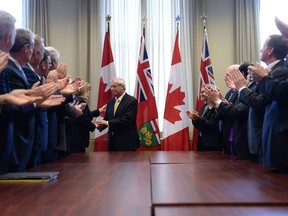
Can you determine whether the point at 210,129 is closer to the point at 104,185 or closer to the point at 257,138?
the point at 257,138

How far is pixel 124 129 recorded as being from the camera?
16.5 ft

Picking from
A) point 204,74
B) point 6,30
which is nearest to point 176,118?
point 204,74

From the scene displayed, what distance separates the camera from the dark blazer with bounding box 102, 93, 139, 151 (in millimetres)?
4949

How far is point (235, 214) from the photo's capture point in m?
1.02

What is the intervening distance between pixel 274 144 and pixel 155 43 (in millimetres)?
4794

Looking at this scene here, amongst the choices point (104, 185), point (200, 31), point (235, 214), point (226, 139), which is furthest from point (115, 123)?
point (235, 214)

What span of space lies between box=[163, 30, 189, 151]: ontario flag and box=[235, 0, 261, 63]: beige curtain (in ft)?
4.20

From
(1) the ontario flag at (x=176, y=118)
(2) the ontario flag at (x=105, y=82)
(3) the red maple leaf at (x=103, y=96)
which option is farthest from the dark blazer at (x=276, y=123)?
(3) the red maple leaf at (x=103, y=96)

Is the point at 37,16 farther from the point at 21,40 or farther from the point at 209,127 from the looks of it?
the point at 21,40

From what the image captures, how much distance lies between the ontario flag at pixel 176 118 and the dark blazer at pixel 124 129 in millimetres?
1038

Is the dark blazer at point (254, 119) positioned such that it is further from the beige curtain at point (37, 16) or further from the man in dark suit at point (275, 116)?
the beige curtain at point (37, 16)

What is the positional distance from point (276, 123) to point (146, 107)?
404 centimetres

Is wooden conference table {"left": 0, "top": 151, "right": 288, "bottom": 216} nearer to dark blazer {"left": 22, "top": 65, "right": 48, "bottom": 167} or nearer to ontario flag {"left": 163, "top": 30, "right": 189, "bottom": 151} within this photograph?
dark blazer {"left": 22, "top": 65, "right": 48, "bottom": 167}

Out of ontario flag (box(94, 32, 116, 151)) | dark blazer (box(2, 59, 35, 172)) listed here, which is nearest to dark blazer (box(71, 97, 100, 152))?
ontario flag (box(94, 32, 116, 151))
